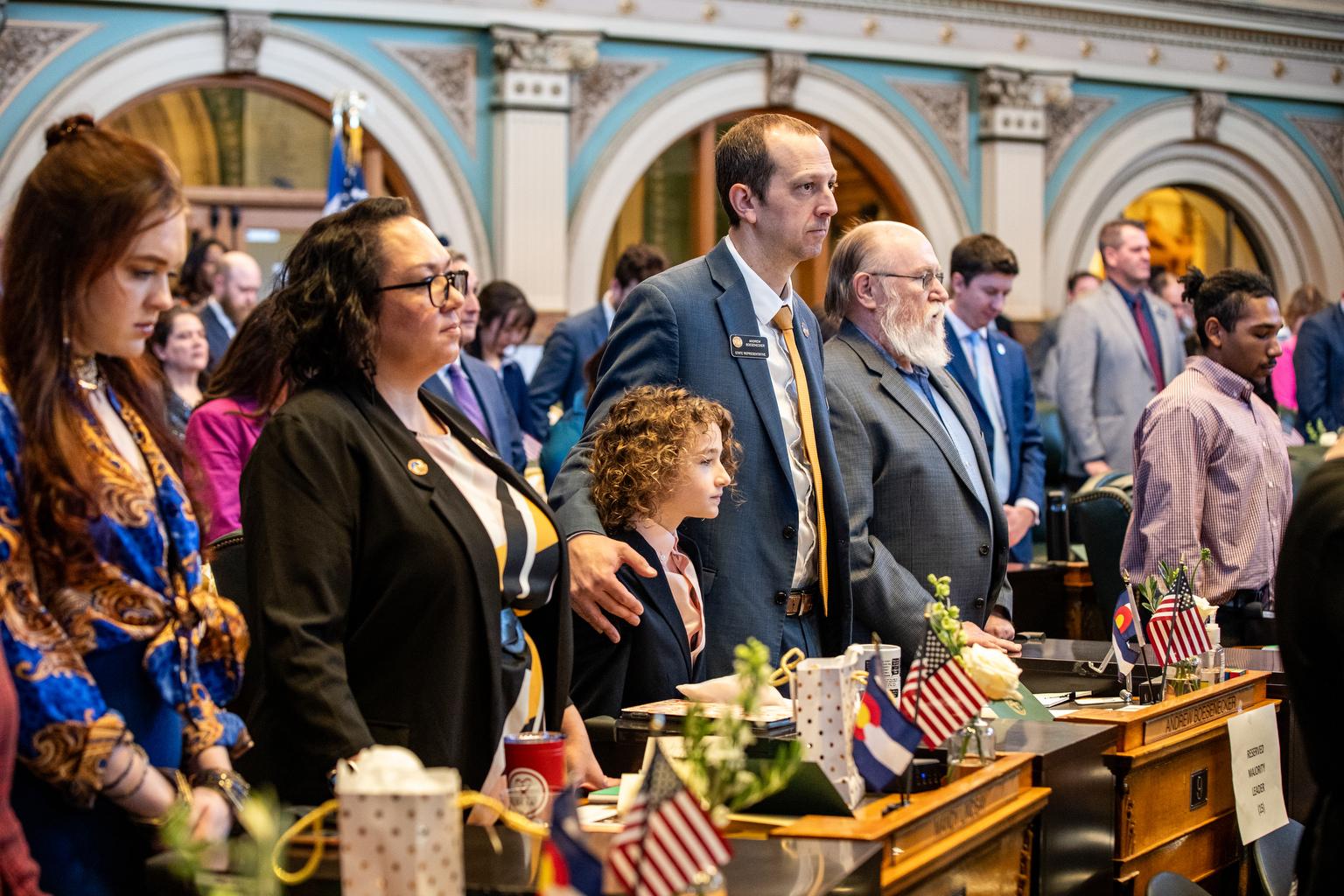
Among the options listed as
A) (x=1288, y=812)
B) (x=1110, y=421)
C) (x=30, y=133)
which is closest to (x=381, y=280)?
(x=1288, y=812)

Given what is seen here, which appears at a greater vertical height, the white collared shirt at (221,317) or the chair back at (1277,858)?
the white collared shirt at (221,317)

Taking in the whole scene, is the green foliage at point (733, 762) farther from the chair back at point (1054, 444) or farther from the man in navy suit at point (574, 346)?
the chair back at point (1054, 444)

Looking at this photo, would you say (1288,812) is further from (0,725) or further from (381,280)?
(0,725)

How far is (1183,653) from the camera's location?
325 cm

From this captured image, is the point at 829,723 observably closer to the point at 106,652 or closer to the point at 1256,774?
the point at 106,652

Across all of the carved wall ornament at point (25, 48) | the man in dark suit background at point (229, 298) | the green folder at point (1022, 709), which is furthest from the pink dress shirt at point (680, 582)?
the carved wall ornament at point (25, 48)

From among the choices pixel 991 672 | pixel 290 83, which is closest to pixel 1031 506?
pixel 991 672

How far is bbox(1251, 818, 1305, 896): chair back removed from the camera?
9.25 feet

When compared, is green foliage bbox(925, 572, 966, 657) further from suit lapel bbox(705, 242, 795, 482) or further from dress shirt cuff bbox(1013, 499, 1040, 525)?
dress shirt cuff bbox(1013, 499, 1040, 525)

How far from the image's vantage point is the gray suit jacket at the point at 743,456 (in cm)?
312

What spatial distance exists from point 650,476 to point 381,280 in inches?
30.2

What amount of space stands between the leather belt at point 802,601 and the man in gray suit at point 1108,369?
4.17 meters

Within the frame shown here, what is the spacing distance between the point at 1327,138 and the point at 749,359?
34.3ft

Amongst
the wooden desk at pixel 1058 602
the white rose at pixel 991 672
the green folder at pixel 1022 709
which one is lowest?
the wooden desk at pixel 1058 602
